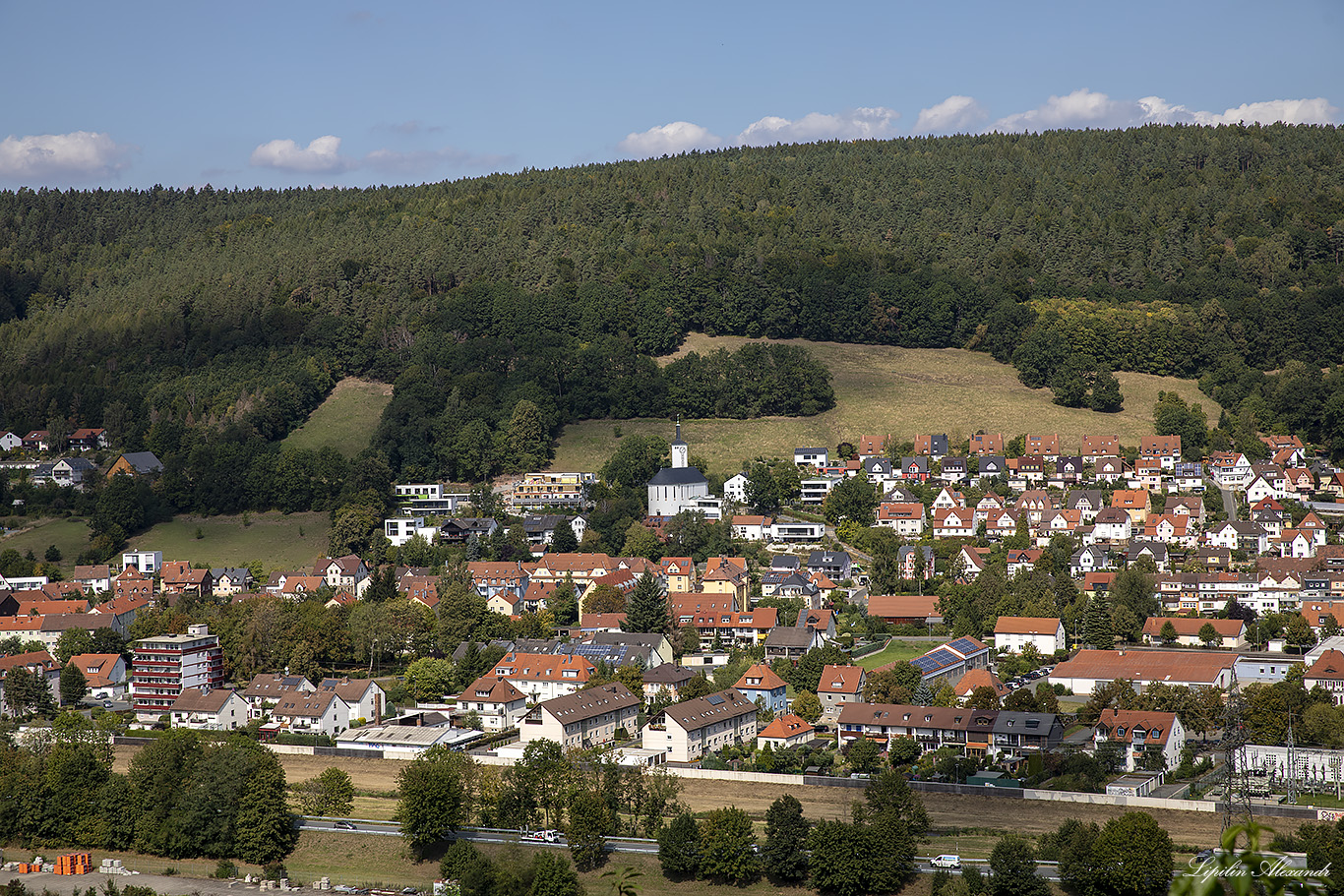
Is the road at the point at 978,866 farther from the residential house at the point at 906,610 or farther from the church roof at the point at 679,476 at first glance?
the church roof at the point at 679,476

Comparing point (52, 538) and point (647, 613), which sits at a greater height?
point (52, 538)

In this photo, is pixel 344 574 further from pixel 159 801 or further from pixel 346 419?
pixel 159 801

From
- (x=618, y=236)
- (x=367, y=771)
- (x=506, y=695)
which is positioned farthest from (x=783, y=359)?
(x=367, y=771)

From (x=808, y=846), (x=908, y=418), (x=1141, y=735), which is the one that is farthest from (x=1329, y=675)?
(x=908, y=418)

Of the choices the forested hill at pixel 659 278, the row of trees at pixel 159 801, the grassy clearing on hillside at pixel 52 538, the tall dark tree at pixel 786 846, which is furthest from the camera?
the forested hill at pixel 659 278

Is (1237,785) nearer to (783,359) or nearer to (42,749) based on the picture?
(42,749)

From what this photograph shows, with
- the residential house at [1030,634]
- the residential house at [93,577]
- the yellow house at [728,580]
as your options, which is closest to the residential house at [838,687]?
the residential house at [1030,634]

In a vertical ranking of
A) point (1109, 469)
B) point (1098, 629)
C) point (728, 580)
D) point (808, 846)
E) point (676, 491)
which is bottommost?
point (808, 846)

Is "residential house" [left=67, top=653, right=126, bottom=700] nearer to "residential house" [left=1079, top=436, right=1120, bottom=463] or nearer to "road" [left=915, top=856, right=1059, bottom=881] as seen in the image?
"road" [left=915, top=856, right=1059, bottom=881]
